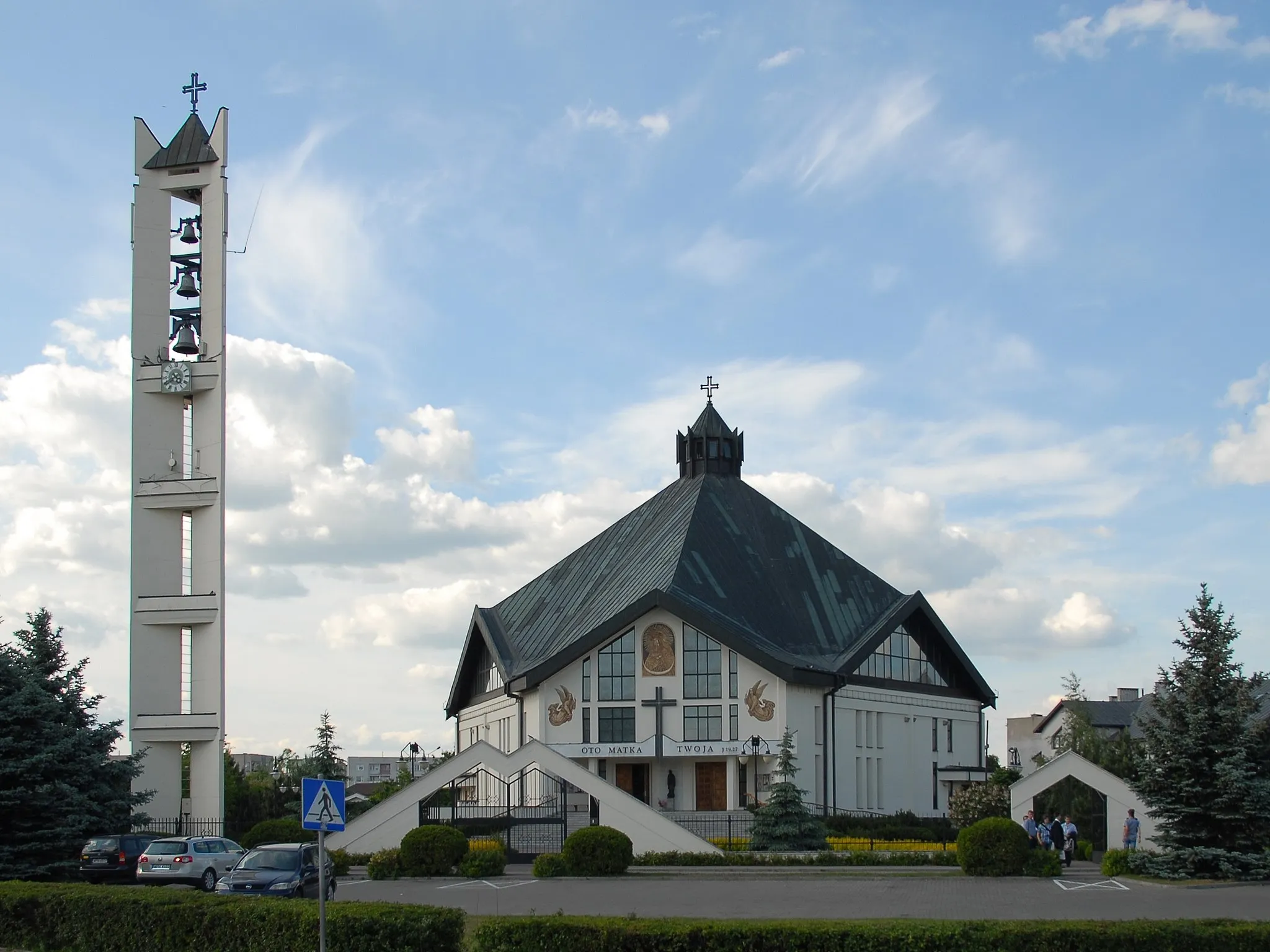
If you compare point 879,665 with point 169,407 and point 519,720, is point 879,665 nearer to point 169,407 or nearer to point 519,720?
point 519,720

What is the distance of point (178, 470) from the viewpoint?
41.7 m

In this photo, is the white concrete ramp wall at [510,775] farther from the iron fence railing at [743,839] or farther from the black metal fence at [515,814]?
the iron fence railing at [743,839]

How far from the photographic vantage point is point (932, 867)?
31750 millimetres

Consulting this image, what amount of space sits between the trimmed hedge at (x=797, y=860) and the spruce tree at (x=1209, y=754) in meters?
5.14

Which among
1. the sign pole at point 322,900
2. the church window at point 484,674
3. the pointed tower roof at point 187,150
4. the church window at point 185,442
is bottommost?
the sign pole at point 322,900

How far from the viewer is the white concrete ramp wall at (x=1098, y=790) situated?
33.4 metres

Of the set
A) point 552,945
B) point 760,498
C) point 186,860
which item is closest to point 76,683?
point 186,860

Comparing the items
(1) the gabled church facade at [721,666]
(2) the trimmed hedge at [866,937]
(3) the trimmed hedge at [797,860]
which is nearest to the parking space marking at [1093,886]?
(3) the trimmed hedge at [797,860]

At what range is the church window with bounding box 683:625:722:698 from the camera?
4747cm

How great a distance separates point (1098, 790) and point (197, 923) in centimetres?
2197

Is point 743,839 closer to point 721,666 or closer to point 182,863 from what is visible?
point 721,666

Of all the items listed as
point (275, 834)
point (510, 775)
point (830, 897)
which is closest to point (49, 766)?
point (275, 834)

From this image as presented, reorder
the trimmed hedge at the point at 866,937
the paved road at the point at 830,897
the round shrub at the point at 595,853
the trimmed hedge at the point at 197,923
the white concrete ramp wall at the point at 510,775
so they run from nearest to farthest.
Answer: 1. the trimmed hedge at the point at 866,937
2. the trimmed hedge at the point at 197,923
3. the paved road at the point at 830,897
4. the round shrub at the point at 595,853
5. the white concrete ramp wall at the point at 510,775

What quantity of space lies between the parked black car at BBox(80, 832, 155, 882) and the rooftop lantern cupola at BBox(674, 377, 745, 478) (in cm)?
3282
